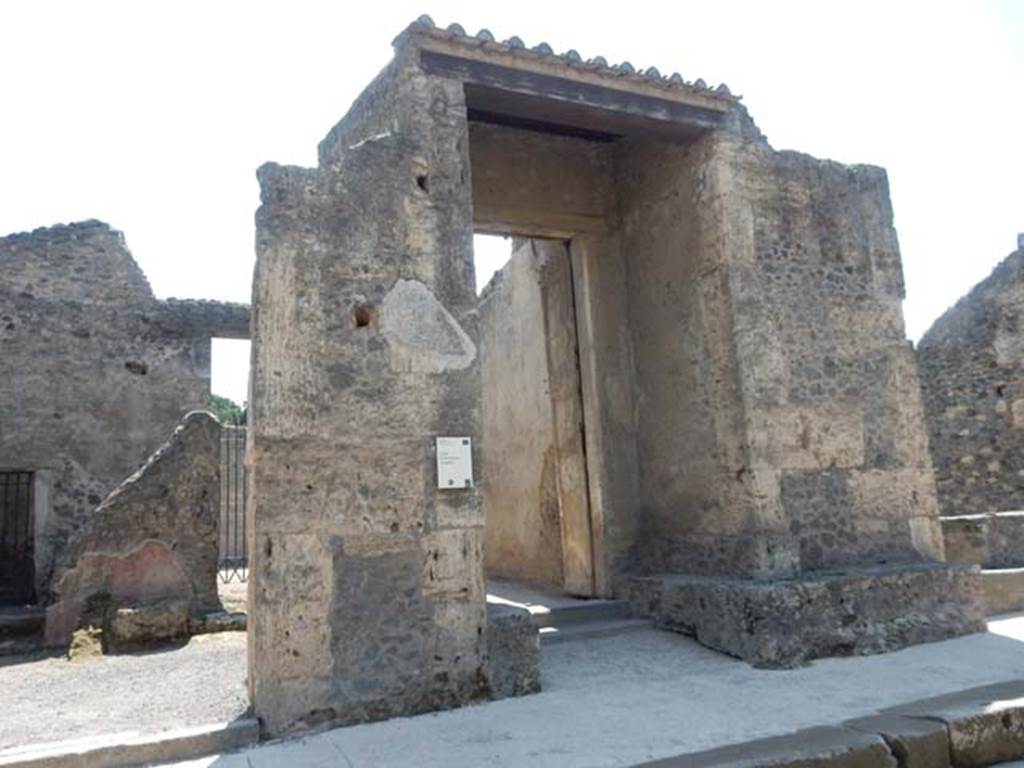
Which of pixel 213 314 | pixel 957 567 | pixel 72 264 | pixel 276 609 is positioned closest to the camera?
pixel 276 609

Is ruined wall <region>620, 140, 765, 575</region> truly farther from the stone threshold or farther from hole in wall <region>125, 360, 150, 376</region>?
hole in wall <region>125, 360, 150, 376</region>

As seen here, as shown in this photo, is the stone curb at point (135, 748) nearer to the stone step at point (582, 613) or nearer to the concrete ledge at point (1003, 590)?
the stone step at point (582, 613)

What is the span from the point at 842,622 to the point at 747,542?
887 mm

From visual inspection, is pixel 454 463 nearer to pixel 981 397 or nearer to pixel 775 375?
pixel 775 375

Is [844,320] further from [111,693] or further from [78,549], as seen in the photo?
[78,549]

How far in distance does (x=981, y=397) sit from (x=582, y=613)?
943 centimetres

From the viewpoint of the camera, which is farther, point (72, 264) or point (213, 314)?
point (213, 314)

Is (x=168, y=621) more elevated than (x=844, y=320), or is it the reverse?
(x=844, y=320)

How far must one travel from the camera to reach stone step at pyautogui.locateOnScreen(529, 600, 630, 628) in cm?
675

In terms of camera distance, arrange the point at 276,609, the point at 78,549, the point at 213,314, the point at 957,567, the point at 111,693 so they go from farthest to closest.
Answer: the point at 213,314, the point at 78,549, the point at 957,567, the point at 111,693, the point at 276,609

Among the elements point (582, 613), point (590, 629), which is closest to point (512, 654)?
point (590, 629)

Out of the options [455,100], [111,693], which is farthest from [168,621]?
[455,100]

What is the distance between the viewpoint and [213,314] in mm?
11867

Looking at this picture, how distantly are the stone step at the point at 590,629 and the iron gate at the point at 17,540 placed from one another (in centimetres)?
770
